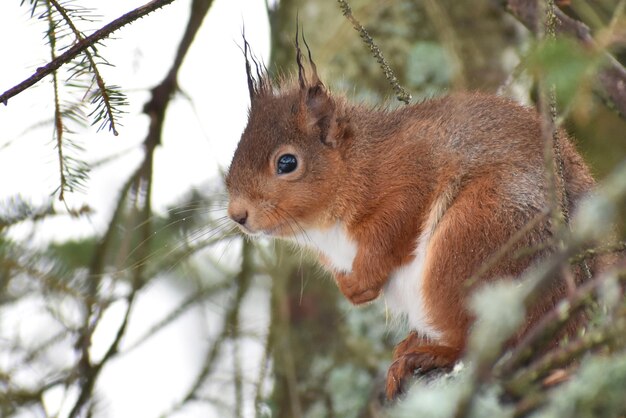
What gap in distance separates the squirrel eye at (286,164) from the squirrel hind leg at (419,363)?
Result: 50 cm

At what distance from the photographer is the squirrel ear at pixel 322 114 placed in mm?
2076

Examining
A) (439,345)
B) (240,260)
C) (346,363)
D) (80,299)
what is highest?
(80,299)

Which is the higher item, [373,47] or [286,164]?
[373,47]

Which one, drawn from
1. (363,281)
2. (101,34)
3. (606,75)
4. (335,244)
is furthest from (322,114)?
(101,34)

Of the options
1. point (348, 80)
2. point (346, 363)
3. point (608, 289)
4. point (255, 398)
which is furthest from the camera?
point (348, 80)

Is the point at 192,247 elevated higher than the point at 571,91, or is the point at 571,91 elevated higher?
the point at 571,91

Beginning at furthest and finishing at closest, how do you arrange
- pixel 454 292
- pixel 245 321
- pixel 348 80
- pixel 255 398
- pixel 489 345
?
pixel 348 80 → pixel 245 321 → pixel 255 398 → pixel 454 292 → pixel 489 345

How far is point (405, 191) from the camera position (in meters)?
1.91

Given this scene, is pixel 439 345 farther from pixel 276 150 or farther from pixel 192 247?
pixel 192 247

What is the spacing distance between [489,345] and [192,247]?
5.43ft

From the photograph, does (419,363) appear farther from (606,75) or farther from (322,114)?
(606,75)

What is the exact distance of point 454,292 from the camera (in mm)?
1690

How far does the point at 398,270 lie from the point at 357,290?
10 centimetres

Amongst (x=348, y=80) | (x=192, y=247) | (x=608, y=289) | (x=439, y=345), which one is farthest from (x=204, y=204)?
(x=608, y=289)
